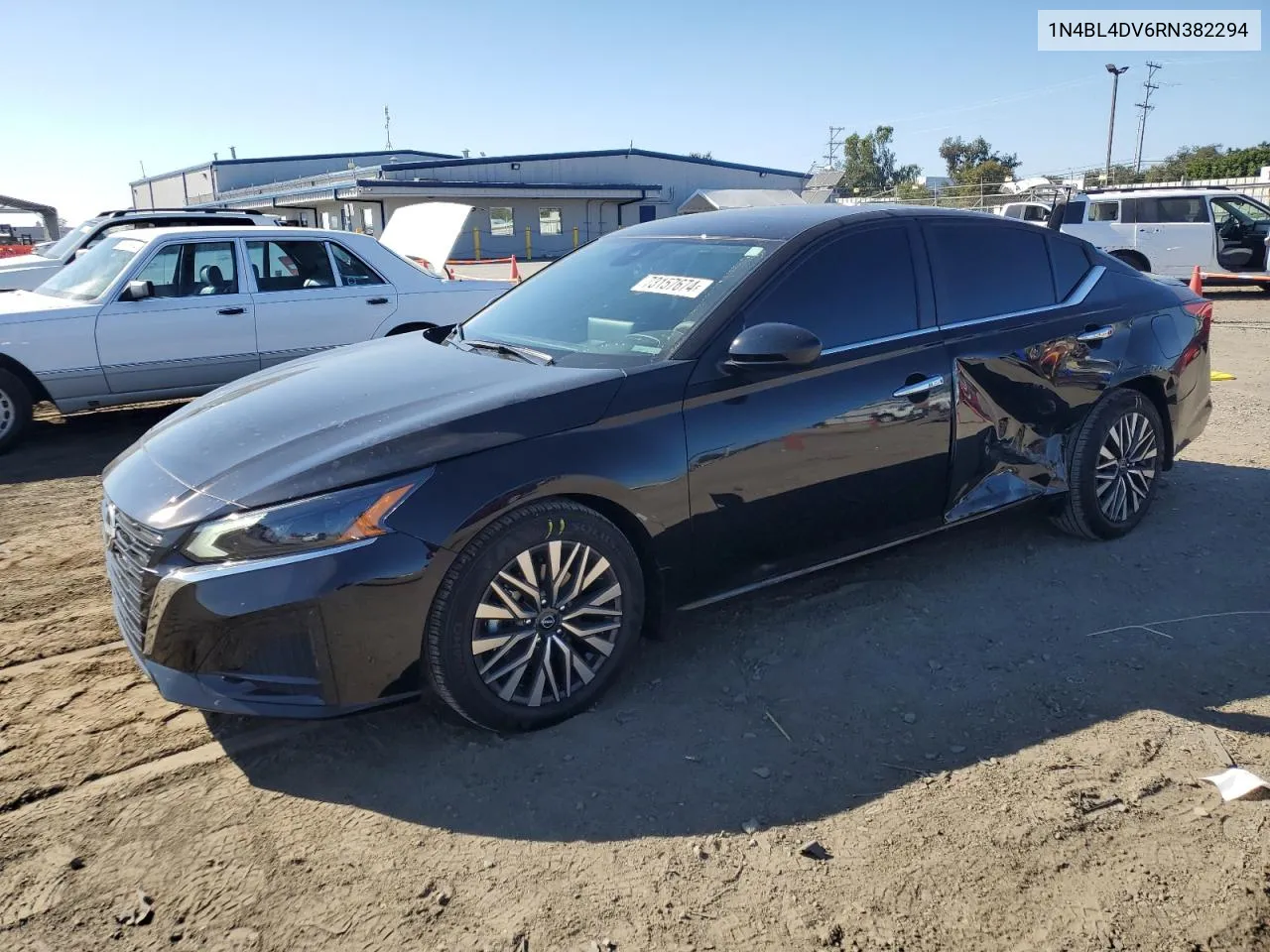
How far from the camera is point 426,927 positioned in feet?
7.70

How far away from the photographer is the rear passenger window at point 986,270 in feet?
13.8

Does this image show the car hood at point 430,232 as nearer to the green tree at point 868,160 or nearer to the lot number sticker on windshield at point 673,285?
the lot number sticker on windshield at point 673,285

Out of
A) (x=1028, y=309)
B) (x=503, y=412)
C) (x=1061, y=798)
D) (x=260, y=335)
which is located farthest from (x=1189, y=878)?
(x=260, y=335)

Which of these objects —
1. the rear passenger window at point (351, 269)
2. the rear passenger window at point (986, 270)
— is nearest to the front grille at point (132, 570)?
the rear passenger window at point (986, 270)

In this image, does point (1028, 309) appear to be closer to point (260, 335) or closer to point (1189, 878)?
point (1189, 878)

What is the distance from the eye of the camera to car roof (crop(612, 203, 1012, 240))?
13.0 feet

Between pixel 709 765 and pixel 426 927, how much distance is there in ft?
3.33

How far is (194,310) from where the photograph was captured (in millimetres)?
7379

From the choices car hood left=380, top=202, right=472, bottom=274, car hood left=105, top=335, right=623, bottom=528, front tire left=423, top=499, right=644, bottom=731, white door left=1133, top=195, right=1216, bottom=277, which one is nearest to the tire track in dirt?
car hood left=105, top=335, right=623, bottom=528

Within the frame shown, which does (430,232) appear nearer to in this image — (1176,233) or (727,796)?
(727,796)

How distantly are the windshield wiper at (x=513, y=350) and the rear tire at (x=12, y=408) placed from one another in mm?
4710

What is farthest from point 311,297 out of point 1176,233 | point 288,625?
point 1176,233

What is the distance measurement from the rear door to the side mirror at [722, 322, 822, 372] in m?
1.04

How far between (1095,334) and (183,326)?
6393 millimetres
